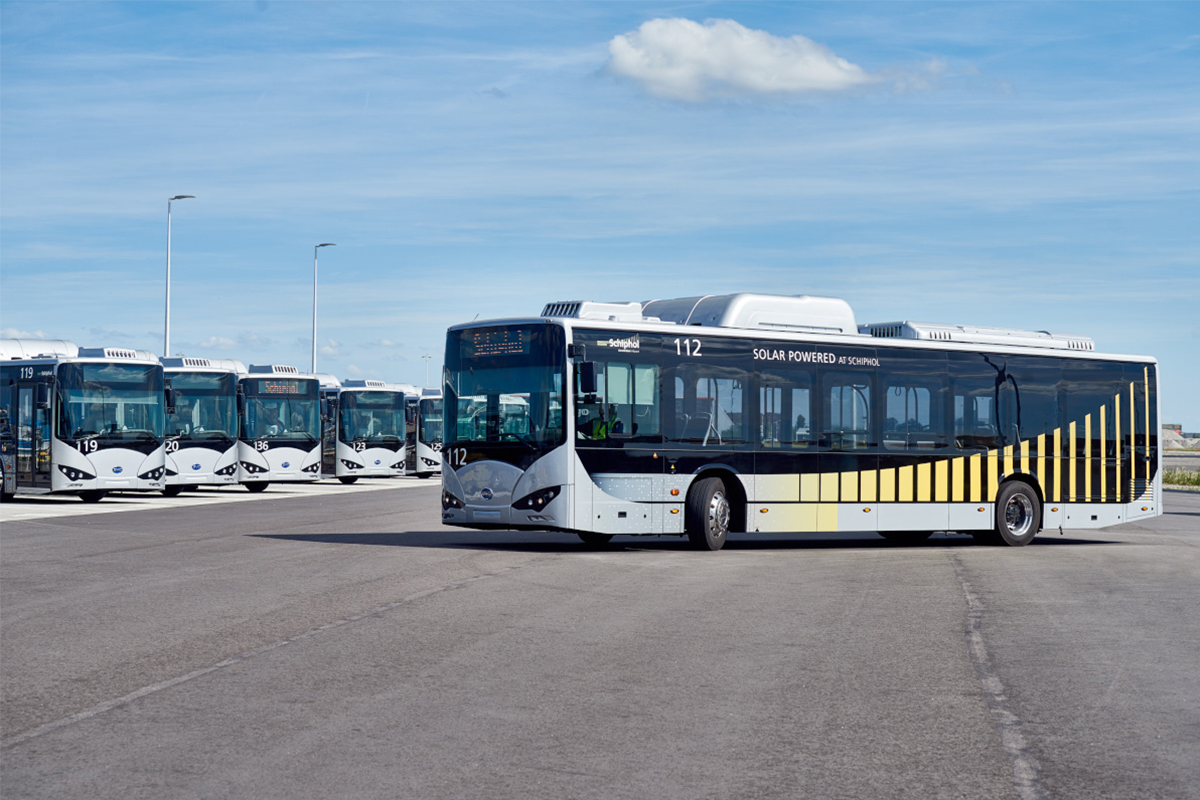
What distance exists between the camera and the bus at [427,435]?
5519 centimetres

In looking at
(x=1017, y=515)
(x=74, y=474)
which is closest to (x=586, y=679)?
(x=1017, y=515)

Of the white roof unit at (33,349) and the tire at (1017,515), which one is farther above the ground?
the white roof unit at (33,349)

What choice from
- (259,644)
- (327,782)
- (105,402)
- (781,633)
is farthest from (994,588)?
(105,402)

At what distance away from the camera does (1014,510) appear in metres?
23.2

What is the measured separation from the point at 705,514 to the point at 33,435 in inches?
704

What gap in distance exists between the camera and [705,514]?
66.5 ft

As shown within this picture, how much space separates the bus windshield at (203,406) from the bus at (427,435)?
1643 cm

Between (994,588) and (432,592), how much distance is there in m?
5.91

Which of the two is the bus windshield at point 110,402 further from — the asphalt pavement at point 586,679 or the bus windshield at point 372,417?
the bus windshield at point 372,417

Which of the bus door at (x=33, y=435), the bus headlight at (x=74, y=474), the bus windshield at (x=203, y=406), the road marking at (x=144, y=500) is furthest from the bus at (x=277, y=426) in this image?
the bus door at (x=33, y=435)

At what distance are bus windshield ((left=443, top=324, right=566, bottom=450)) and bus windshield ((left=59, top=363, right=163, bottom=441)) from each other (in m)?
14.5

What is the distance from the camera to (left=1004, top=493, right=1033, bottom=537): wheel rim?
23.1 m

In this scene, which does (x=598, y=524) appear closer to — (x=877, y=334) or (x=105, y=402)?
(x=877, y=334)

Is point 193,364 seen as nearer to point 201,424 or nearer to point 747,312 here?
point 201,424
